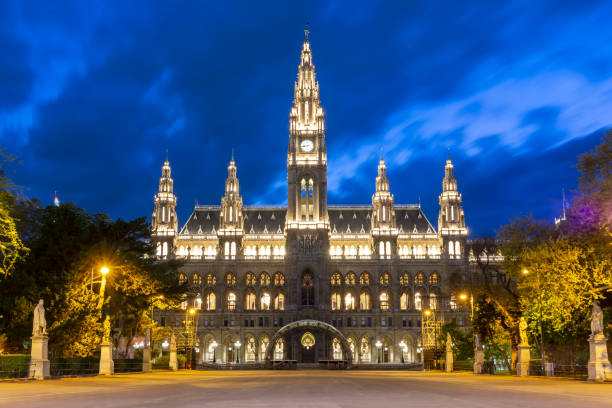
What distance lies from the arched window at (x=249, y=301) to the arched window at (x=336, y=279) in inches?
683

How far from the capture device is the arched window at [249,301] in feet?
469

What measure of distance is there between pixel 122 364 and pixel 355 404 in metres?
42.5

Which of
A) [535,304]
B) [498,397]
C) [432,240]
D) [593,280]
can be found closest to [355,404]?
[498,397]

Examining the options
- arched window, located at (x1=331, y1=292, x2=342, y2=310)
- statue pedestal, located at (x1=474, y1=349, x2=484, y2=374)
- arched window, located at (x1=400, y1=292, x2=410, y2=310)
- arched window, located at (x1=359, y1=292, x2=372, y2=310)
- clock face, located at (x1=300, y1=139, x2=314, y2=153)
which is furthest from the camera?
clock face, located at (x1=300, y1=139, x2=314, y2=153)

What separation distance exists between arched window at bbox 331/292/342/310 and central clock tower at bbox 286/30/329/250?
40.5ft

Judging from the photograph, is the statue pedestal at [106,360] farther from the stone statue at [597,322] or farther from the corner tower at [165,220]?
the corner tower at [165,220]

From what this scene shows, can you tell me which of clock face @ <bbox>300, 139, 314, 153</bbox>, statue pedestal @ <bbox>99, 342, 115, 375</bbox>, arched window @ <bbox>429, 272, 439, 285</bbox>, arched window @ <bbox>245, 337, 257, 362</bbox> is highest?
clock face @ <bbox>300, 139, 314, 153</bbox>

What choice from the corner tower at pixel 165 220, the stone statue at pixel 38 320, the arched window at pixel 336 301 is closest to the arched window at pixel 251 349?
the arched window at pixel 336 301

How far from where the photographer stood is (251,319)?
14125cm

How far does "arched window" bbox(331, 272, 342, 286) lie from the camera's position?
143750 millimetres

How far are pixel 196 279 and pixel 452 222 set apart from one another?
56.7 m

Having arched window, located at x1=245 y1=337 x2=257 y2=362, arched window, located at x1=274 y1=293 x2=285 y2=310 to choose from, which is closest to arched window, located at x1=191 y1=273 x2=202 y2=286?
arched window, located at x1=245 y1=337 x2=257 y2=362

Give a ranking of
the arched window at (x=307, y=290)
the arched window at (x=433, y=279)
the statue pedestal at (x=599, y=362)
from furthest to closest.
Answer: the arched window at (x=433, y=279) → the arched window at (x=307, y=290) → the statue pedestal at (x=599, y=362)

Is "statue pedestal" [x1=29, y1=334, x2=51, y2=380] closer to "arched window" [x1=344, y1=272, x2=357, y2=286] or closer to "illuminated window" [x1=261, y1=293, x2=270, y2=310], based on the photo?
"illuminated window" [x1=261, y1=293, x2=270, y2=310]
